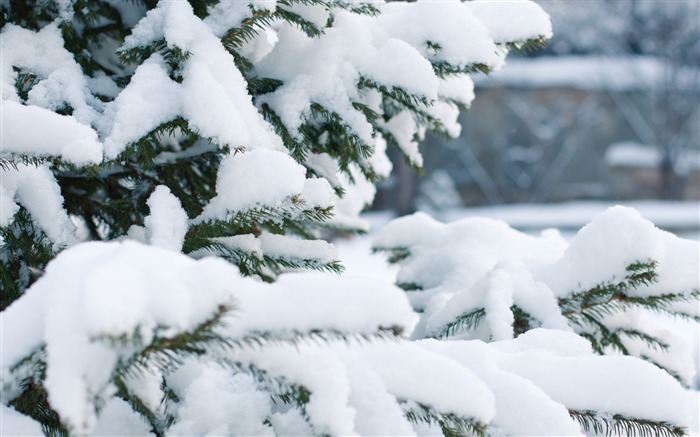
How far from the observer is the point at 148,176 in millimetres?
1441

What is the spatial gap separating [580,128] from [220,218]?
1239 centimetres

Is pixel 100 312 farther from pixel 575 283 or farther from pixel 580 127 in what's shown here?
pixel 580 127

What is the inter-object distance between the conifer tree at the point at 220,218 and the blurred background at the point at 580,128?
35.2 ft

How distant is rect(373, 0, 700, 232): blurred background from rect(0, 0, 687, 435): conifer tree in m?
10.7

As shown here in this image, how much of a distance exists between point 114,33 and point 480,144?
11.5m

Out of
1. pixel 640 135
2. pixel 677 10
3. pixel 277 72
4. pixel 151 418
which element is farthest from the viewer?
pixel 640 135

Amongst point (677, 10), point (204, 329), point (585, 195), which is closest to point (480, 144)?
point (585, 195)

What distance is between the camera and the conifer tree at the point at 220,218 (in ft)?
2.41

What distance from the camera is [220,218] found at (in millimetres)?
1094

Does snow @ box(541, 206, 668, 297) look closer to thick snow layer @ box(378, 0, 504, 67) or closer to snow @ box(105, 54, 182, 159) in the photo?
thick snow layer @ box(378, 0, 504, 67)

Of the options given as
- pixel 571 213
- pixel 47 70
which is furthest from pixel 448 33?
pixel 571 213

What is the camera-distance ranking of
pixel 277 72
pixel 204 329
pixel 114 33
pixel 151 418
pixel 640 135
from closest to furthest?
pixel 204 329
pixel 151 418
pixel 277 72
pixel 114 33
pixel 640 135

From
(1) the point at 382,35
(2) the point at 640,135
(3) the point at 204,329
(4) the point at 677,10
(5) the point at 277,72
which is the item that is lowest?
(3) the point at 204,329

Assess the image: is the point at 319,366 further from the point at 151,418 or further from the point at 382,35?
the point at 382,35
